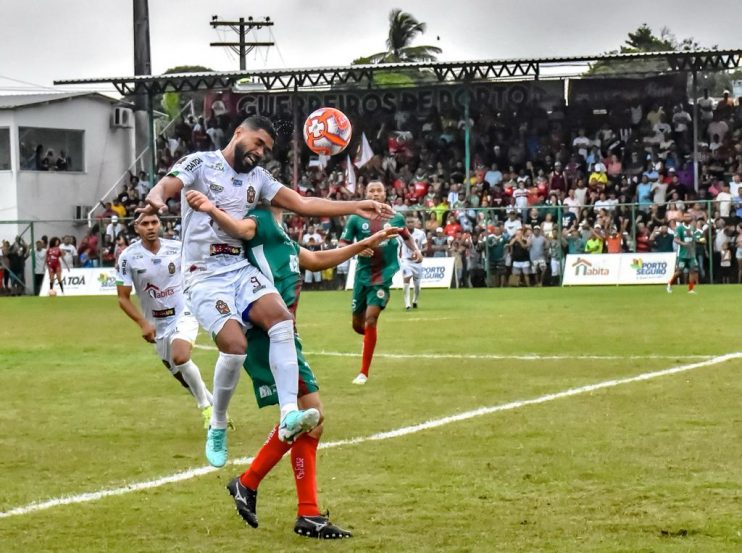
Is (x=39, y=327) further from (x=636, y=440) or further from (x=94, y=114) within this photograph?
(x=94, y=114)

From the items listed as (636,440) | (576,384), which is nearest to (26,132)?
(576,384)

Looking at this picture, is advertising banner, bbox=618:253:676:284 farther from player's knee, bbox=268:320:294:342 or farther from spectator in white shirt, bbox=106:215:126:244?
player's knee, bbox=268:320:294:342

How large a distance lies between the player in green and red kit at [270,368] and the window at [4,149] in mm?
45652

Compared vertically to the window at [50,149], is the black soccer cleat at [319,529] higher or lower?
lower

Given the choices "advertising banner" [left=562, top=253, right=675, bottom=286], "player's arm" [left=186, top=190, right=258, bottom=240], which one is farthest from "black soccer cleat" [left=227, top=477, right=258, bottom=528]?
"advertising banner" [left=562, top=253, right=675, bottom=286]

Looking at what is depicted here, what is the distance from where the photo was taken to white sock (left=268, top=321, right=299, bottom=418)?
7.16 meters

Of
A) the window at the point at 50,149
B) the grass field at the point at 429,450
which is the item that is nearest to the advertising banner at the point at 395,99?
the window at the point at 50,149

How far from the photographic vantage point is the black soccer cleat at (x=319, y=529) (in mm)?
6828

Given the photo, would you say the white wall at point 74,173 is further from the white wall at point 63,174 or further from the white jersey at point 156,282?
the white jersey at point 156,282

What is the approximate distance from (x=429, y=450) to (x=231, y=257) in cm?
271

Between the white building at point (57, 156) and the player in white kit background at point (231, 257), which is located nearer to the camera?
the player in white kit background at point (231, 257)

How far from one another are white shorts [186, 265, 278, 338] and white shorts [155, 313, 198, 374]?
4.63m

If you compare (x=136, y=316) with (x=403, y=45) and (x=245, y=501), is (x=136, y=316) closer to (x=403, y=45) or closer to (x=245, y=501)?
(x=245, y=501)

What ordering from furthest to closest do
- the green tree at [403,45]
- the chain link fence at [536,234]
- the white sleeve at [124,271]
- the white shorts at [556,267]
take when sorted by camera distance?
the green tree at [403,45] → the white shorts at [556,267] → the chain link fence at [536,234] → the white sleeve at [124,271]
